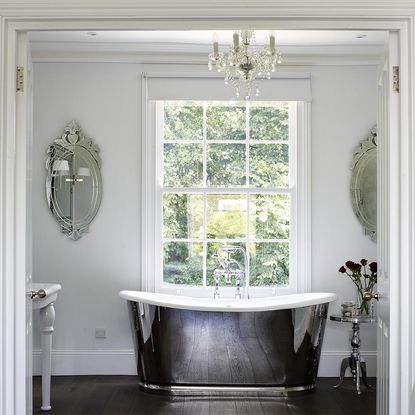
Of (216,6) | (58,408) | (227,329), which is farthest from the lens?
(227,329)

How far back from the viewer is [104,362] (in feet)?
19.7

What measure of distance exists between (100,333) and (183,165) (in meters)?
1.57

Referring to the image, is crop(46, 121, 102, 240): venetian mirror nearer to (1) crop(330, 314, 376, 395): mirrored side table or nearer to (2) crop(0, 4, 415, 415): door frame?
(1) crop(330, 314, 376, 395): mirrored side table

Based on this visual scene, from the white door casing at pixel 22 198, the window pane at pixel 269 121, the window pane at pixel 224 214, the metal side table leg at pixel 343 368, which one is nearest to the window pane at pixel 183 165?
the window pane at pixel 224 214

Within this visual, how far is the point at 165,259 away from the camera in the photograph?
6156 mm

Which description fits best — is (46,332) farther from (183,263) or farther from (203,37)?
(203,37)

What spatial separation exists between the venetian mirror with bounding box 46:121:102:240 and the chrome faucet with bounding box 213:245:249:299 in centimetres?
112

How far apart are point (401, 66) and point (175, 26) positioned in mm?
852

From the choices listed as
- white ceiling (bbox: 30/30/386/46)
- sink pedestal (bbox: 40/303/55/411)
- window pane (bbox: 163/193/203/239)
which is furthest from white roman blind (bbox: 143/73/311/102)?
sink pedestal (bbox: 40/303/55/411)

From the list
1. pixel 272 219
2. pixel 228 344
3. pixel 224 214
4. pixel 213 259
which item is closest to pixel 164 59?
pixel 224 214

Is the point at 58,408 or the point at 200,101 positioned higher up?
the point at 200,101

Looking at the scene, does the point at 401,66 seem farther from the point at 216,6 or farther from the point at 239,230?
the point at 239,230

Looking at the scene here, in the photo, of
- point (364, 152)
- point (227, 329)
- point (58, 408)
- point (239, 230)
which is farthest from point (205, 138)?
point (58, 408)

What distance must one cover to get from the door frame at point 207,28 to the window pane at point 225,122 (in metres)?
3.47
